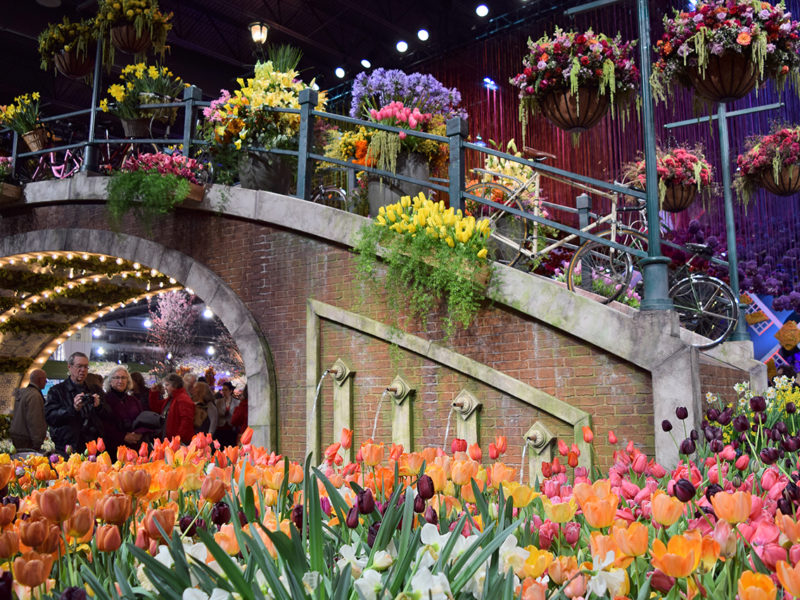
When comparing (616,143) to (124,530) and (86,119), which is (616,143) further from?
(86,119)

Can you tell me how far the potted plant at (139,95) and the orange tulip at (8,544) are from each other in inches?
302

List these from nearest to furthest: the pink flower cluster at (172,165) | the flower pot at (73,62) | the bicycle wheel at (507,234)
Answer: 1. the bicycle wheel at (507,234)
2. the pink flower cluster at (172,165)
3. the flower pot at (73,62)

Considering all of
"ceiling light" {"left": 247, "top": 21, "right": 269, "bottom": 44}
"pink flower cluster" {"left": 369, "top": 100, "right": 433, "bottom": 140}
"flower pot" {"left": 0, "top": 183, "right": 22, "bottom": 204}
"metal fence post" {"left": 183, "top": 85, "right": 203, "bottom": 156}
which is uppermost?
"ceiling light" {"left": 247, "top": 21, "right": 269, "bottom": 44}

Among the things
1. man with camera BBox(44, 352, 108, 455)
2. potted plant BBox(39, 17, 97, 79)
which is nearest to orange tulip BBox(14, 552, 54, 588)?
man with camera BBox(44, 352, 108, 455)

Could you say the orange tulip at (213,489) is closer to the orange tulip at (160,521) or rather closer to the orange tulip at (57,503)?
the orange tulip at (160,521)

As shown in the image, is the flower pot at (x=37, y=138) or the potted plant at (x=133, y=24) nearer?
the potted plant at (x=133, y=24)

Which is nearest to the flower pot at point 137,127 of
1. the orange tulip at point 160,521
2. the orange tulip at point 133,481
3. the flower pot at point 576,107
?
the flower pot at point 576,107

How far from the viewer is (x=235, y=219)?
7426 mm

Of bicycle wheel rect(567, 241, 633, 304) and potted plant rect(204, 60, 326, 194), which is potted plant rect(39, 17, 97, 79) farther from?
bicycle wheel rect(567, 241, 633, 304)

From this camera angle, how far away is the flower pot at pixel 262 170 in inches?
296

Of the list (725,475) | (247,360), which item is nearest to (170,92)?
(247,360)

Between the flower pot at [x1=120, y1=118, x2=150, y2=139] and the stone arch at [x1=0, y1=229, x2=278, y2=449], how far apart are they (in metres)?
1.31

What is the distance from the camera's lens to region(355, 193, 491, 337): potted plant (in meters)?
5.68

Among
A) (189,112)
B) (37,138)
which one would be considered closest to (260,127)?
(189,112)
